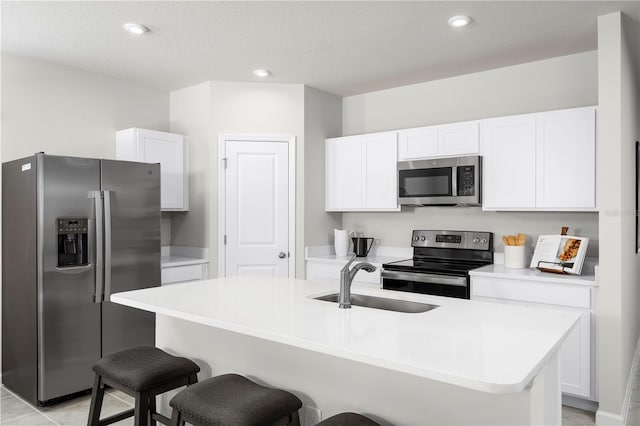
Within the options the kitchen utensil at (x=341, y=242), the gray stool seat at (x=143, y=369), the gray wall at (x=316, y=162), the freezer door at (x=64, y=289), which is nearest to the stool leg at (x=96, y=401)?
the gray stool seat at (x=143, y=369)

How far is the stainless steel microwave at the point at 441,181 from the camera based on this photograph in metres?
3.68

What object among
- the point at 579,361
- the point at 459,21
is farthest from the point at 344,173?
the point at 579,361

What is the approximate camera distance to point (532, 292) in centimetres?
314

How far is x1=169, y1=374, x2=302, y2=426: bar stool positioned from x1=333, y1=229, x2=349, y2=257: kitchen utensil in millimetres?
2699

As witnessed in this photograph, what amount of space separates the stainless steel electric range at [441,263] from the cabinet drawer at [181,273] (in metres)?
1.71

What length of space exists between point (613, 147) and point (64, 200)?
11.7 feet

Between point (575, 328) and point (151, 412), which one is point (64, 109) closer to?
point (151, 412)

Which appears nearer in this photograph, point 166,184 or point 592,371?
point 592,371

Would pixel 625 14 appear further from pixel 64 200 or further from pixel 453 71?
pixel 64 200

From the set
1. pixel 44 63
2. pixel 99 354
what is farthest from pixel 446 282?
pixel 44 63

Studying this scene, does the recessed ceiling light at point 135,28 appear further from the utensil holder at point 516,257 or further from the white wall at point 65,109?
the utensil holder at point 516,257

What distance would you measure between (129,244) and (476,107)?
3.10 m

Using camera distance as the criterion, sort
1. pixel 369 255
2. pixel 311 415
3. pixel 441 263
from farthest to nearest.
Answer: pixel 369 255 < pixel 441 263 < pixel 311 415

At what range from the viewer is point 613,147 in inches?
110
